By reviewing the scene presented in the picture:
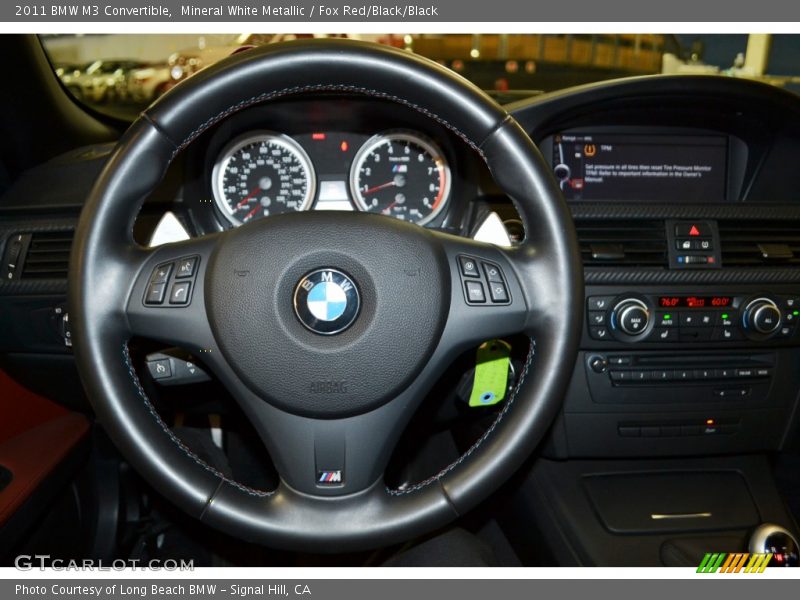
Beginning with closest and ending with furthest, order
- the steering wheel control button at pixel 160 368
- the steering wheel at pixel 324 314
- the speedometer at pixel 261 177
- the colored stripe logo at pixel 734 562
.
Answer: the steering wheel at pixel 324 314 → the steering wheel control button at pixel 160 368 → the colored stripe logo at pixel 734 562 → the speedometer at pixel 261 177

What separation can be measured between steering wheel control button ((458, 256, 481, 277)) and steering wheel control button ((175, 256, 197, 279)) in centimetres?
40

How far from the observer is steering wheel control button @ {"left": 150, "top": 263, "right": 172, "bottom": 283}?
3.53ft

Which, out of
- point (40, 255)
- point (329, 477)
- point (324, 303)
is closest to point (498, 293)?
point (324, 303)

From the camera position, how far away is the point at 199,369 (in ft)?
4.17

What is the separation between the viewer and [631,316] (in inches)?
60.1

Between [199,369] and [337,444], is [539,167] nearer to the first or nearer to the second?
[337,444]

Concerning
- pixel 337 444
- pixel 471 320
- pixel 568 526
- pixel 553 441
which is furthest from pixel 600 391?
pixel 337 444

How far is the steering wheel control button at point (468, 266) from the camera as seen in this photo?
3.57 feet

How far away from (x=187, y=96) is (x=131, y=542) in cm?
148

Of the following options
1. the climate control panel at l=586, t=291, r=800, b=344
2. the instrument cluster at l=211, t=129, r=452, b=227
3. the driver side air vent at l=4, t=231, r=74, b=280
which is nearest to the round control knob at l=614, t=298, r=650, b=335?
the climate control panel at l=586, t=291, r=800, b=344

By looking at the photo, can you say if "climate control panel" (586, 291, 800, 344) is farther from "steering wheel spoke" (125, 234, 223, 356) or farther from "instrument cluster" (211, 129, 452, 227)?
"steering wheel spoke" (125, 234, 223, 356)

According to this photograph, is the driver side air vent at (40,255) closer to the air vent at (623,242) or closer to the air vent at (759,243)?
the air vent at (623,242)

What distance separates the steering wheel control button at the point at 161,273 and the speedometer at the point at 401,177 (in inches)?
26.1

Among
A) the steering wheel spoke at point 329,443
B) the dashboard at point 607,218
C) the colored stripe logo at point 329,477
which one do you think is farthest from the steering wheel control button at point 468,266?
the dashboard at point 607,218
